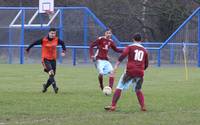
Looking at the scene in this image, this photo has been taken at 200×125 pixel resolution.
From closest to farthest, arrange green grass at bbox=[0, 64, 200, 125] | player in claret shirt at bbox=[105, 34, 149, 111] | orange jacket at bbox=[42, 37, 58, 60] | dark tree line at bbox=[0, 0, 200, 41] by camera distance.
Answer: green grass at bbox=[0, 64, 200, 125], player in claret shirt at bbox=[105, 34, 149, 111], orange jacket at bbox=[42, 37, 58, 60], dark tree line at bbox=[0, 0, 200, 41]

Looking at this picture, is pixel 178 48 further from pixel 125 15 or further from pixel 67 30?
pixel 125 15

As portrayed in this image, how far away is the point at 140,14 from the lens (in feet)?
201

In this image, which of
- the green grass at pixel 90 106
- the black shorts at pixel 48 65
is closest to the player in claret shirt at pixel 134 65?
the green grass at pixel 90 106

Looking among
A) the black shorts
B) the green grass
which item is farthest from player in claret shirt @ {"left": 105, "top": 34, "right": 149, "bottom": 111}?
the black shorts

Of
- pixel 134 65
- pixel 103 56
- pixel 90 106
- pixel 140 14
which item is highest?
pixel 134 65

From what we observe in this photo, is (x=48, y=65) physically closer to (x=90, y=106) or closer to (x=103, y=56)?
(x=103, y=56)

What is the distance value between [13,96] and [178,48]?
26.5 m

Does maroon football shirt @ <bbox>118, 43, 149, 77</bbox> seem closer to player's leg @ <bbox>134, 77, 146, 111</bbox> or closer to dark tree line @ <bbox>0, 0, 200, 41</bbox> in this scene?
player's leg @ <bbox>134, 77, 146, 111</bbox>

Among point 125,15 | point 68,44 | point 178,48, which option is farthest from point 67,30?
point 125,15

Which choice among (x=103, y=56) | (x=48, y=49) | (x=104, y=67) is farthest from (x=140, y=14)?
(x=48, y=49)

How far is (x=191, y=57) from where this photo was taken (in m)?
41.6

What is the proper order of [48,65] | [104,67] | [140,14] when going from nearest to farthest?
1. [48,65]
2. [104,67]
3. [140,14]

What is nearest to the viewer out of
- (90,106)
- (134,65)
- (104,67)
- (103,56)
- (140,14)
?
(134,65)

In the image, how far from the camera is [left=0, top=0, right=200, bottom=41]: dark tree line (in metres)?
58.8
